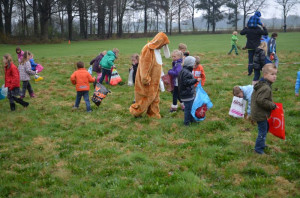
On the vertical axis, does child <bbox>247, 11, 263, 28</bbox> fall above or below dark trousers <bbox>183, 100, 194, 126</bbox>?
above

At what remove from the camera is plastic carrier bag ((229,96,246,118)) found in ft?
24.9

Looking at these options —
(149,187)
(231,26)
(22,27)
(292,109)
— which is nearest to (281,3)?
(231,26)

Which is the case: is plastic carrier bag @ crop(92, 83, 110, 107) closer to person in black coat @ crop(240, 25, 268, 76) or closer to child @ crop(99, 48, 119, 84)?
child @ crop(99, 48, 119, 84)

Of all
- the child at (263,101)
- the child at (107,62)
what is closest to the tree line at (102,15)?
the child at (107,62)

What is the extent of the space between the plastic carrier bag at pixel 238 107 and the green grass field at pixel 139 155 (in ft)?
0.47

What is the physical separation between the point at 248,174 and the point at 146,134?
2700 millimetres

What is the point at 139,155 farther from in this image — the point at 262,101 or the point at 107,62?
the point at 107,62

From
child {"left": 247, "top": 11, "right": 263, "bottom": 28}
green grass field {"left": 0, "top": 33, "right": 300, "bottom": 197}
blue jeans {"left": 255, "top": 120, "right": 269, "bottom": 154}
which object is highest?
child {"left": 247, "top": 11, "right": 263, "bottom": 28}

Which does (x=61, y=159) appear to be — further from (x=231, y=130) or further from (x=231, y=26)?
(x=231, y=26)

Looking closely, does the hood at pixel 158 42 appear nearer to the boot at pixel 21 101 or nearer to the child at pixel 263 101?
the child at pixel 263 101

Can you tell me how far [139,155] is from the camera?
5.89 meters

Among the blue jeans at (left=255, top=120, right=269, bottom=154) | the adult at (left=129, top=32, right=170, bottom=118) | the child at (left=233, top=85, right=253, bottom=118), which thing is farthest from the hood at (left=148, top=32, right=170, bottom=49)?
the blue jeans at (left=255, top=120, right=269, bottom=154)

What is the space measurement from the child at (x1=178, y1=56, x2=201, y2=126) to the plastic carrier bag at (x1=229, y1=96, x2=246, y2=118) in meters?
1.13

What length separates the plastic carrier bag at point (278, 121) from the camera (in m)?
5.65
